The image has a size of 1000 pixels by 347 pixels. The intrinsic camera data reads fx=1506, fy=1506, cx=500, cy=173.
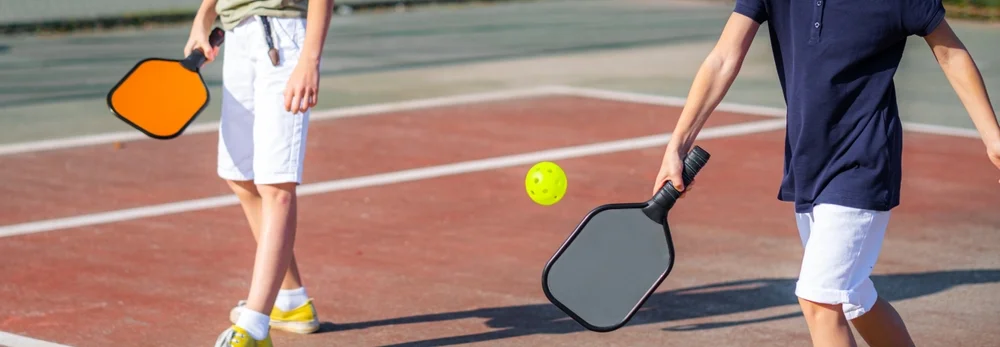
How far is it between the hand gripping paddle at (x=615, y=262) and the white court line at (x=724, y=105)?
326 inches

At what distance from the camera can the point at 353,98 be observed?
47.3 feet

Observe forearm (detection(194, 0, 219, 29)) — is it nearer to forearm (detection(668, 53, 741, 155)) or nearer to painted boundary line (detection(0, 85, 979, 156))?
forearm (detection(668, 53, 741, 155))

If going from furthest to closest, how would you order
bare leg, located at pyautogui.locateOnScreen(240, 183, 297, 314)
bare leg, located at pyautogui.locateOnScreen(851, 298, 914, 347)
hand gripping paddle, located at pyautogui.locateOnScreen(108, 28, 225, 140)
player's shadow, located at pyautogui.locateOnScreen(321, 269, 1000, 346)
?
player's shadow, located at pyautogui.locateOnScreen(321, 269, 1000, 346), hand gripping paddle, located at pyautogui.locateOnScreen(108, 28, 225, 140), bare leg, located at pyautogui.locateOnScreen(240, 183, 297, 314), bare leg, located at pyautogui.locateOnScreen(851, 298, 914, 347)

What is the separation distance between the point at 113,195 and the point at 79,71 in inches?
295

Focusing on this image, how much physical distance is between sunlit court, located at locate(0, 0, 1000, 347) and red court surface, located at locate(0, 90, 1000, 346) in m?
0.02

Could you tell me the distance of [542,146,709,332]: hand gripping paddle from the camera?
175 inches

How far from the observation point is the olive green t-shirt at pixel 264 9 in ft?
19.2

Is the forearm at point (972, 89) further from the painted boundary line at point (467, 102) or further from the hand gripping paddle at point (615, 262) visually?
the painted boundary line at point (467, 102)

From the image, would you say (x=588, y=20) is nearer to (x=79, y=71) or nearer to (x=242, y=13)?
(x=79, y=71)

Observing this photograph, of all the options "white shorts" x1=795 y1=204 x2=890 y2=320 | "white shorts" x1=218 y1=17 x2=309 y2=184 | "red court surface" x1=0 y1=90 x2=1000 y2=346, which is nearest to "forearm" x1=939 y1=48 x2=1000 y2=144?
"white shorts" x1=795 y1=204 x2=890 y2=320

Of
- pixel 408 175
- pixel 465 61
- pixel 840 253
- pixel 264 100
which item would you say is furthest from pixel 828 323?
pixel 465 61

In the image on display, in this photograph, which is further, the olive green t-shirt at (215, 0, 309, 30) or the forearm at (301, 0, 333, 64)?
the olive green t-shirt at (215, 0, 309, 30)

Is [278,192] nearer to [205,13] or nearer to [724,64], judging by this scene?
[205,13]

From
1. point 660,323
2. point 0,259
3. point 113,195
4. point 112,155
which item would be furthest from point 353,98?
point 660,323
